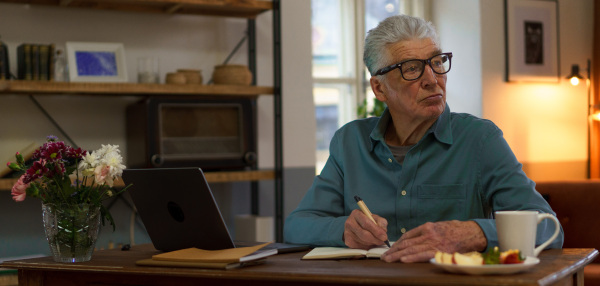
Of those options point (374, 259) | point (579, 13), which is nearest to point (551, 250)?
point (374, 259)

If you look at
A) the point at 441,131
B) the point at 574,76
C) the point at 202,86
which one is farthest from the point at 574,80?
the point at 441,131

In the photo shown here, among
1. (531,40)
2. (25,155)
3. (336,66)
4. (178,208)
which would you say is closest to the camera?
(178,208)

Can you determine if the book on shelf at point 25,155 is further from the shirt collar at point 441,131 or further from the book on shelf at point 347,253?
the book on shelf at point 347,253

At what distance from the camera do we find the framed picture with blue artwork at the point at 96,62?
3.26 metres

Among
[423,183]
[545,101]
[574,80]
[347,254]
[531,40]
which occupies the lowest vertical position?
[347,254]

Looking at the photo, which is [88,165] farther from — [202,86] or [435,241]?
[202,86]

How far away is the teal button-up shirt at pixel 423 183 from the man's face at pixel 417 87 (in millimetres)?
51

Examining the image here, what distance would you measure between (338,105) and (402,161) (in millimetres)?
2660

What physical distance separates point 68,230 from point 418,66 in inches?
38.7

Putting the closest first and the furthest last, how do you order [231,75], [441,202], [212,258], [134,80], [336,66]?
[212,258] < [441,202] < [231,75] < [134,80] < [336,66]

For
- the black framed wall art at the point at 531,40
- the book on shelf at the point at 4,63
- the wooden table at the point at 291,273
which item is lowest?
the wooden table at the point at 291,273

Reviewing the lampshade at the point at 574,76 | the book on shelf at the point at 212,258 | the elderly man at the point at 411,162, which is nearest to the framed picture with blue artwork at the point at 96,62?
the elderly man at the point at 411,162

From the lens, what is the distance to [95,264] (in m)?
1.66

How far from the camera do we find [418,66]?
6.59 ft
